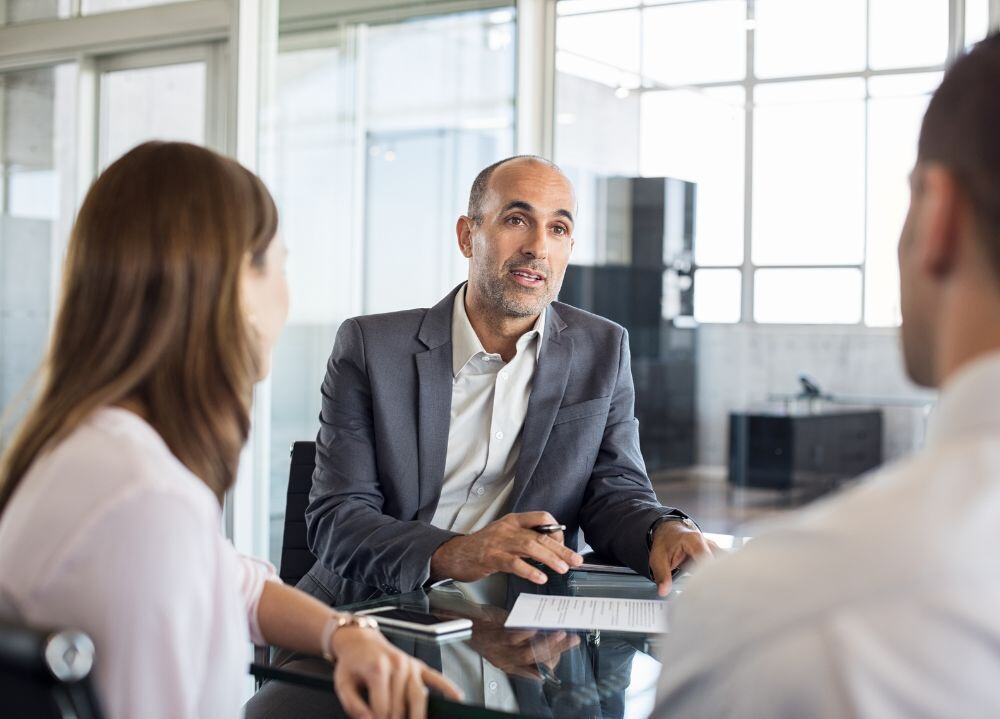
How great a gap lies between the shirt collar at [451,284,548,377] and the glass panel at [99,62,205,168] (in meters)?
2.26

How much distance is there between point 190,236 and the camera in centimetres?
120

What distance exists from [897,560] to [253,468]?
3734 mm

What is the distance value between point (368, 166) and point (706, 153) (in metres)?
1.37

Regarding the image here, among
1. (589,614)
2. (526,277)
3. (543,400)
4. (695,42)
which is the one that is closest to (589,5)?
(695,42)

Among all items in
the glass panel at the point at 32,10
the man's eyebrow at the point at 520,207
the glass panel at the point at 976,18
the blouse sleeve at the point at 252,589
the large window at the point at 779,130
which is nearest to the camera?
the blouse sleeve at the point at 252,589

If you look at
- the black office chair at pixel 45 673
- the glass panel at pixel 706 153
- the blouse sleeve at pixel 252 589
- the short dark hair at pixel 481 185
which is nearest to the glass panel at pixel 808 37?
the glass panel at pixel 706 153

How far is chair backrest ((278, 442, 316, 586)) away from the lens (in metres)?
2.46

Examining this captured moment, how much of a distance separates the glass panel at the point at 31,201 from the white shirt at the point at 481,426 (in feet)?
9.36

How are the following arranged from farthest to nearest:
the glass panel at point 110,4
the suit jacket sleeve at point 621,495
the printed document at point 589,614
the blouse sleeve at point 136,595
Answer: the glass panel at point 110,4 < the suit jacket sleeve at point 621,495 < the printed document at point 589,614 < the blouse sleeve at point 136,595

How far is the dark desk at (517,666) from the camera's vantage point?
127 cm

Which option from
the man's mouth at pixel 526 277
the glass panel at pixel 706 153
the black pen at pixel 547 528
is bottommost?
the black pen at pixel 547 528

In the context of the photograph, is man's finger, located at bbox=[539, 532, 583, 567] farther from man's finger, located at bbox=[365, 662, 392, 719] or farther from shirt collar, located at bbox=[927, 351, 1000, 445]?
shirt collar, located at bbox=[927, 351, 1000, 445]

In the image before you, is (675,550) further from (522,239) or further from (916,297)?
(916,297)

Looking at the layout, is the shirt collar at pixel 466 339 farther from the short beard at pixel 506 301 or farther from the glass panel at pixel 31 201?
the glass panel at pixel 31 201
